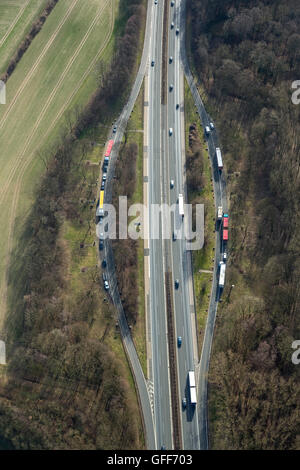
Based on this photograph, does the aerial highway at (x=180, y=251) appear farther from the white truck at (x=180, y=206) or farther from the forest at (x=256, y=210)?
the forest at (x=256, y=210)

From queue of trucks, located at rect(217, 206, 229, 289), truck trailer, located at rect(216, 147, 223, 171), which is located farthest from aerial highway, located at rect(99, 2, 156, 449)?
truck trailer, located at rect(216, 147, 223, 171)

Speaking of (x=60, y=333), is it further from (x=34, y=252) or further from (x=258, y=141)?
(x=258, y=141)

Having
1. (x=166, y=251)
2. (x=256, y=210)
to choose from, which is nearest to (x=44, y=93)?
(x=166, y=251)

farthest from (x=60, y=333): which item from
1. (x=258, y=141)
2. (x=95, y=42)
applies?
(x=95, y=42)

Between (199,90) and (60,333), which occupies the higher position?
(199,90)

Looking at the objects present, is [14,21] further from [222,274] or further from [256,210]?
[222,274]

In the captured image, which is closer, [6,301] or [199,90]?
[6,301]

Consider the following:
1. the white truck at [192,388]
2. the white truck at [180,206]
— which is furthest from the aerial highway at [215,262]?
the white truck at [180,206]

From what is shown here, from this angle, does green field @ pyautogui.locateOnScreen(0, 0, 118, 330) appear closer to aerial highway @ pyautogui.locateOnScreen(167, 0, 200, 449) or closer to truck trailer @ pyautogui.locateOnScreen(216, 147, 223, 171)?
aerial highway @ pyautogui.locateOnScreen(167, 0, 200, 449)
